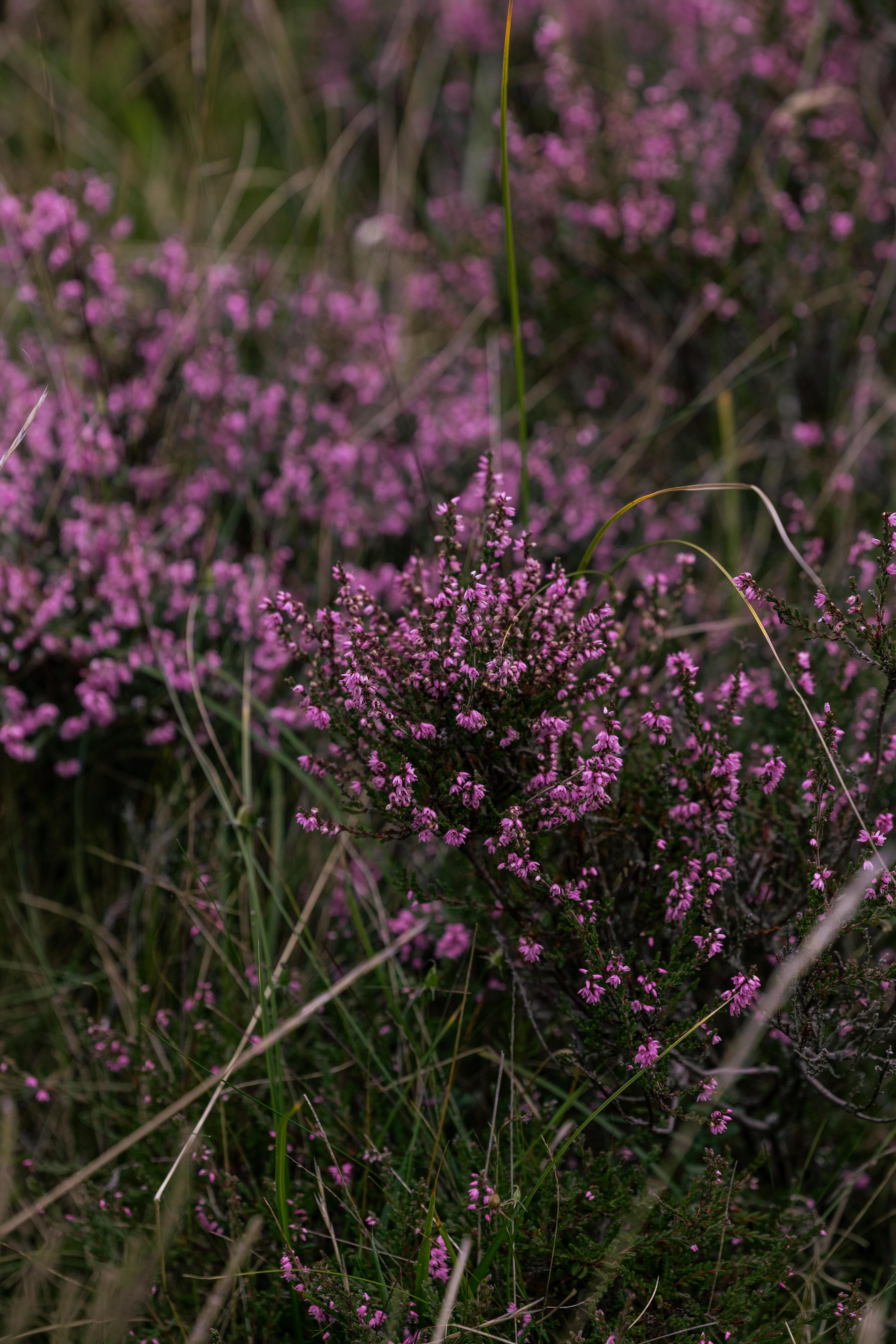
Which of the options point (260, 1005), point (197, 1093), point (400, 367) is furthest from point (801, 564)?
point (400, 367)

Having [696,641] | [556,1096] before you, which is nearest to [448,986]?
[556,1096]

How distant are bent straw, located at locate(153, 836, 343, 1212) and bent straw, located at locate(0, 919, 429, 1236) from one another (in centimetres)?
2

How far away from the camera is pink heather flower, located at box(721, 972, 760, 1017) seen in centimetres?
154

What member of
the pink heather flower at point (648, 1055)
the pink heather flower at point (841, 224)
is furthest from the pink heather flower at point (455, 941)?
the pink heather flower at point (841, 224)

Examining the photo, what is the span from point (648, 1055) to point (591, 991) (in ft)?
0.40

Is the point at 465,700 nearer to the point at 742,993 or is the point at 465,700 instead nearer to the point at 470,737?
the point at 470,737

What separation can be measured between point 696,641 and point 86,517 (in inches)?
68.2

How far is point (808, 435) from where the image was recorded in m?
3.44

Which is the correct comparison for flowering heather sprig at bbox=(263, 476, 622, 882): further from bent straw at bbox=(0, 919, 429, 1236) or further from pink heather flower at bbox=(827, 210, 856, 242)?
pink heather flower at bbox=(827, 210, 856, 242)

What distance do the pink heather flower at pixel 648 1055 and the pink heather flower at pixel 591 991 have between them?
10 centimetres

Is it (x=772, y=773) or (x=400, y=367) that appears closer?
(x=772, y=773)

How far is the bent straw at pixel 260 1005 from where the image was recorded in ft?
5.47

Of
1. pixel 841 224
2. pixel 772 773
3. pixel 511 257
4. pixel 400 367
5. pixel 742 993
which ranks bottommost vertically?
pixel 742 993

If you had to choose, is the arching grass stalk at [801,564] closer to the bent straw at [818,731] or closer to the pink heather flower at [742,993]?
the bent straw at [818,731]
